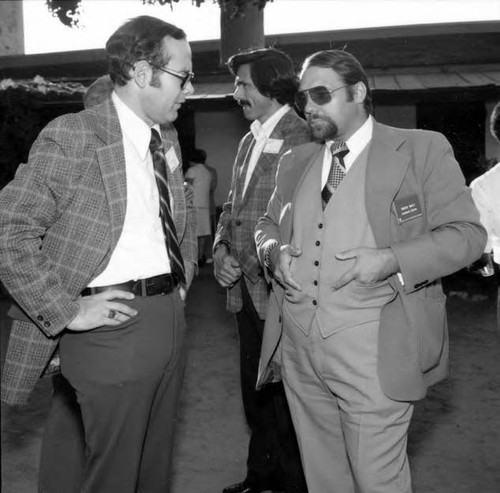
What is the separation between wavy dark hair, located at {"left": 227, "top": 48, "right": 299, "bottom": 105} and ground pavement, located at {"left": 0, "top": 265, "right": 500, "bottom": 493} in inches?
87.1

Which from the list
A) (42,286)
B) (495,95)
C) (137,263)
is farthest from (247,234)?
(495,95)

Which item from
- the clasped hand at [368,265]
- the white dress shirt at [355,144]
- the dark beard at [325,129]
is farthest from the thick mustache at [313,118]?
the clasped hand at [368,265]

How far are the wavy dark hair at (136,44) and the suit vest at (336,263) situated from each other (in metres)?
0.88

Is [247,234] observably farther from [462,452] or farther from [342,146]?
[462,452]

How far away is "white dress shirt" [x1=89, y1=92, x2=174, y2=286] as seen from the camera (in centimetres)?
284

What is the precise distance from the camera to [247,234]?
170 inches

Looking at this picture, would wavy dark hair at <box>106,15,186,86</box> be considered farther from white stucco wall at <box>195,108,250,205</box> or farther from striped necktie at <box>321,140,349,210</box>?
white stucco wall at <box>195,108,250,205</box>

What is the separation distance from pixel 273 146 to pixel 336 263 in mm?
1245

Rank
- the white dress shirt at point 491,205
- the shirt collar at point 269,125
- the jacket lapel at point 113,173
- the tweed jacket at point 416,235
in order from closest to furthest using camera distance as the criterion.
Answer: the jacket lapel at point 113,173 < the tweed jacket at point 416,235 < the white dress shirt at point 491,205 < the shirt collar at point 269,125

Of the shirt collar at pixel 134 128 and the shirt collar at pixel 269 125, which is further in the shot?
the shirt collar at pixel 269 125

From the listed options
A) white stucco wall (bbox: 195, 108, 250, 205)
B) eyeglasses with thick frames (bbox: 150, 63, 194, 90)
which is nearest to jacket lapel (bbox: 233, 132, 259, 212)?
eyeglasses with thick frames (bbox: 150, 63, 194, 90)

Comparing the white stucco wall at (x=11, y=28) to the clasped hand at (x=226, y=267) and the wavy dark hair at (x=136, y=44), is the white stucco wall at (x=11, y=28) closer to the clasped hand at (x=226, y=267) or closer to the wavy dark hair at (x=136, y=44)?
the clasped hand at (x=226, y=267)

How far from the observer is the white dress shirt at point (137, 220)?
9.33ft

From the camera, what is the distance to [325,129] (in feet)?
11.0
